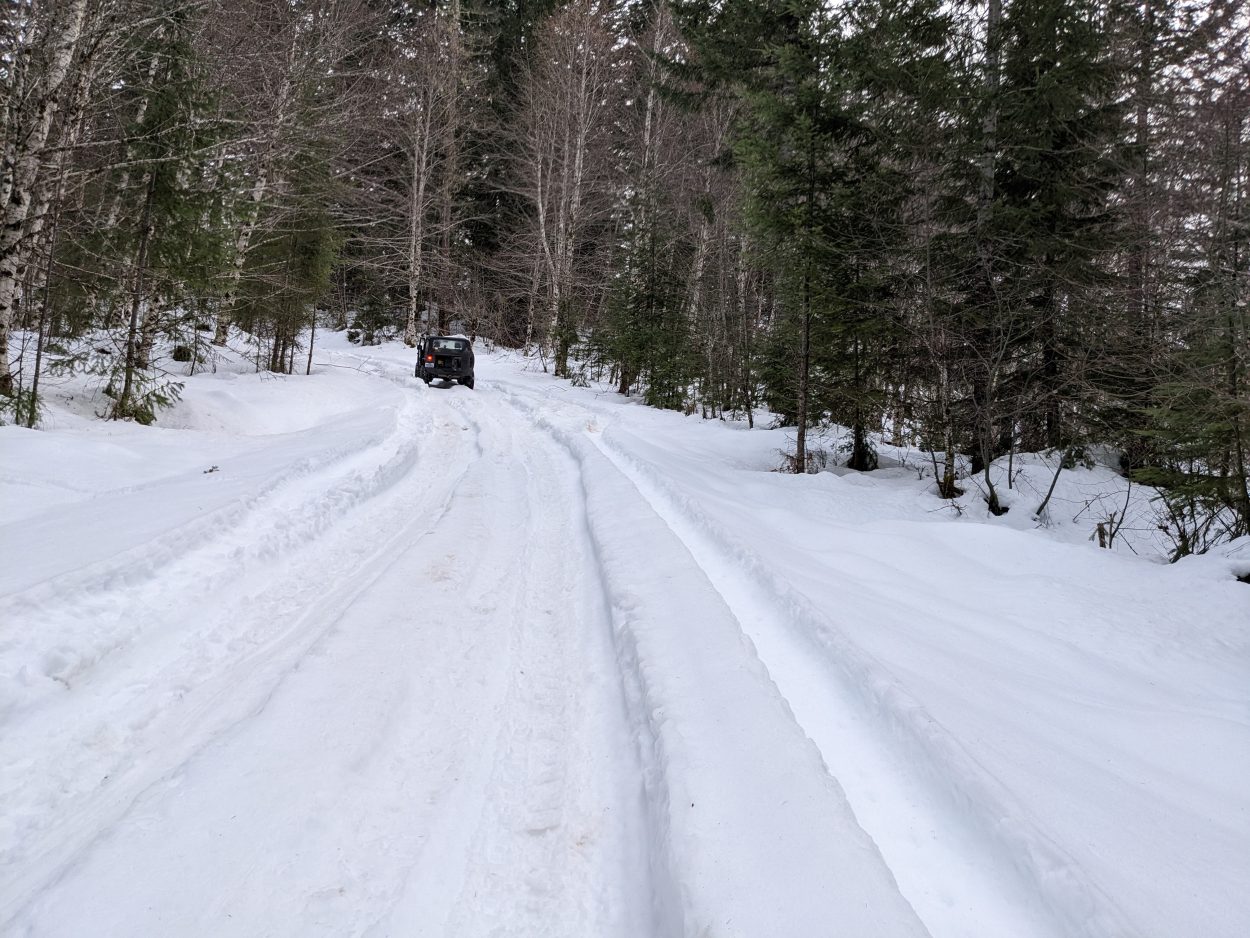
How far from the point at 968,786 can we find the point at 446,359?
62.5ft

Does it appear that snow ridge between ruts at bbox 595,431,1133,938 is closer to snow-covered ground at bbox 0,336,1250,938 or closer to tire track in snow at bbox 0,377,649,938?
snow-covered ground at bbox 0,336,1250,938

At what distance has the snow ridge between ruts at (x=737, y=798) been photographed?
1.77 meters

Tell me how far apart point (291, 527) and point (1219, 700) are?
638cm

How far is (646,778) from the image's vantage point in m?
2.39

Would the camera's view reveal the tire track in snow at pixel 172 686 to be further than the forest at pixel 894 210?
No

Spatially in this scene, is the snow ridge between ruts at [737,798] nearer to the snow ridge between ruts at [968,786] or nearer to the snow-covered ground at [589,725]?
the snow-covered ground at [589,725]

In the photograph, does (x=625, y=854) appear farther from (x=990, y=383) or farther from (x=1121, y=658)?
(x=990, y=383)

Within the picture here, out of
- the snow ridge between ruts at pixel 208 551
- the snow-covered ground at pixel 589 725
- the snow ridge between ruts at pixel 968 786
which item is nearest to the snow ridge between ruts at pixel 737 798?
the snow-covered ground at pixel 589 725

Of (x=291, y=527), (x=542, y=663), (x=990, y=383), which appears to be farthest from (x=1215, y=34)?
(x=291, y=527)

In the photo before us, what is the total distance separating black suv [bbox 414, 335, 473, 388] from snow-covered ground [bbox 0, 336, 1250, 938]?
13.6 meters

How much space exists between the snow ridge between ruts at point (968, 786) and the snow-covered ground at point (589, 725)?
0.01m

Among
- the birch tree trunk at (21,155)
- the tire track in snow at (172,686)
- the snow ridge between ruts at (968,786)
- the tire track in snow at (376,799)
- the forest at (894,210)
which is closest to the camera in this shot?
the tire track in snow at (376,799)

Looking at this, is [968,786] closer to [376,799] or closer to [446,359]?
[376,799]

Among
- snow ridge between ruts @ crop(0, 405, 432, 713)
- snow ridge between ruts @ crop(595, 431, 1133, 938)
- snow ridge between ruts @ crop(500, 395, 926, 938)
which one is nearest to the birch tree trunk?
snow ridge between ruts @ crop(0, 405, 432, 713)
